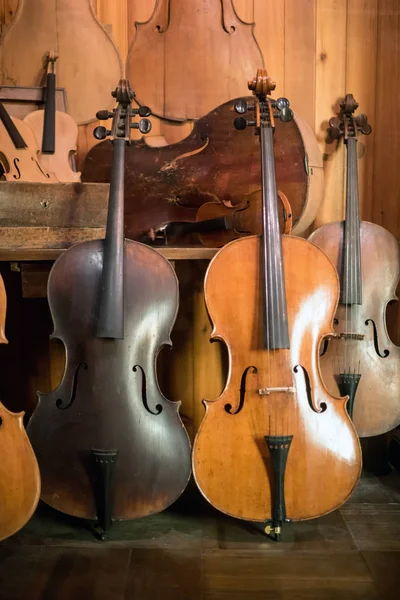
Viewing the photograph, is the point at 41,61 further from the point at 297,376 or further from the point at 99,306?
the point at 297,376

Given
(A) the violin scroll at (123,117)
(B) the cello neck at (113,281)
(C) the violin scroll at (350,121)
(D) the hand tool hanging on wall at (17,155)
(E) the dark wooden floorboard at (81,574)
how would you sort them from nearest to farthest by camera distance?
(E) the dark wooden floorboard at (81,574)
(B) the cello neck at (113,281)
(A) the violin scroll at (123,117)
(D) the hand tool hanging on wall at (17,155)
(C) the violin scroll at (350,121)

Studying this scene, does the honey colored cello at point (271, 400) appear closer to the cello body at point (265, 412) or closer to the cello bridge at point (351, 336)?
the cello body at point (265, 412)

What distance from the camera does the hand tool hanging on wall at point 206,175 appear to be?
2.09m

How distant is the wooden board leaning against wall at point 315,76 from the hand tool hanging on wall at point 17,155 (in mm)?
285

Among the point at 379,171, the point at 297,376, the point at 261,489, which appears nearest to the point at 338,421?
the point at 297,376

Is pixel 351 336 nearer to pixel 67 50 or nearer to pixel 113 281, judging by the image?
pixel 113 281

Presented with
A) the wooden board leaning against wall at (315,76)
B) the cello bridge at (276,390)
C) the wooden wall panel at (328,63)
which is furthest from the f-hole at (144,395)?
the wooden wall panel at (328,63)

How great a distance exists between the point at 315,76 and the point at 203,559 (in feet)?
5.82

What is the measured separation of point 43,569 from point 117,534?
0.26 meters

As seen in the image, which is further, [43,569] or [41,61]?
[41,61]

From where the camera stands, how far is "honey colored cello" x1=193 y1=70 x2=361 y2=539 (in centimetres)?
175

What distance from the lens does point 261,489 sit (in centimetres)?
176

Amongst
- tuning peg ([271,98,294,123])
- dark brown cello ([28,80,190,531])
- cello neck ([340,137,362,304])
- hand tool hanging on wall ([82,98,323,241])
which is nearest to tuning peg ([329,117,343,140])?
hand tool hanging on wall ([82,98,323,241])

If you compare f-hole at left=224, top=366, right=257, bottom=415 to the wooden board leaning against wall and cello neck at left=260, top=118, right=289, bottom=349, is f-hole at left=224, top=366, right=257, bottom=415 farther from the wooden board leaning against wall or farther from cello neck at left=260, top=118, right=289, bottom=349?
the wooden board leaning against wall
